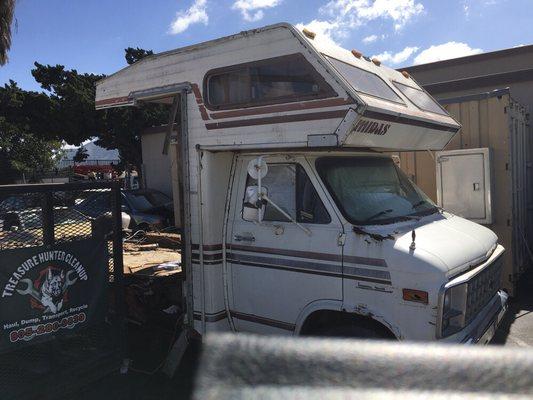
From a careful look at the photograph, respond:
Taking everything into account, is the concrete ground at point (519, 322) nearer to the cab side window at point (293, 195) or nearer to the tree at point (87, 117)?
the cab side window at point (293, 195)

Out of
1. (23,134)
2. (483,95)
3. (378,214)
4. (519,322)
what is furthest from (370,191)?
(23,134)

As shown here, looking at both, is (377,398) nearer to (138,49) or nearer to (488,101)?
(488,101)

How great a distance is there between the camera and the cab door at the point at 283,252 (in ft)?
12.1

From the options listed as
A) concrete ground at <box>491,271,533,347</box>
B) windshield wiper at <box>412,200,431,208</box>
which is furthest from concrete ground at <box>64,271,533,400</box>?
windshield wiper at <box>412,200,431,208</box>

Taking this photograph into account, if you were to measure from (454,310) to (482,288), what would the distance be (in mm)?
666

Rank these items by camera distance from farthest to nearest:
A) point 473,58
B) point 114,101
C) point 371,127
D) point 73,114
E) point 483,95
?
point 73,114
point 473,58
point 483,95
point 114,101
point 371,127

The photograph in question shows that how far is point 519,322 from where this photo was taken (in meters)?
5.95

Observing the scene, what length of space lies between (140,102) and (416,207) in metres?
2.82

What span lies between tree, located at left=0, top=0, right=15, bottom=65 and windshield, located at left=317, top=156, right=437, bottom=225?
11.2 meters

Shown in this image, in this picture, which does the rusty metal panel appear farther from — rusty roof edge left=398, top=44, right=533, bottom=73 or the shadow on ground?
rusty roof edge left=398, top=44, right=533, bottom=73

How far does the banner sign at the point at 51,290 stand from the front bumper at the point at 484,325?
9.09 ft

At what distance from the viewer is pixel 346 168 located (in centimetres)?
407

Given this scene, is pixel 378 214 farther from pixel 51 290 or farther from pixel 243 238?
pixel 51 290

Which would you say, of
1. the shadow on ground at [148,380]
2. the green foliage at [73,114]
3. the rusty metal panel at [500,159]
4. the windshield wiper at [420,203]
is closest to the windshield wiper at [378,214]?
the windshield wiper at [420,203]
